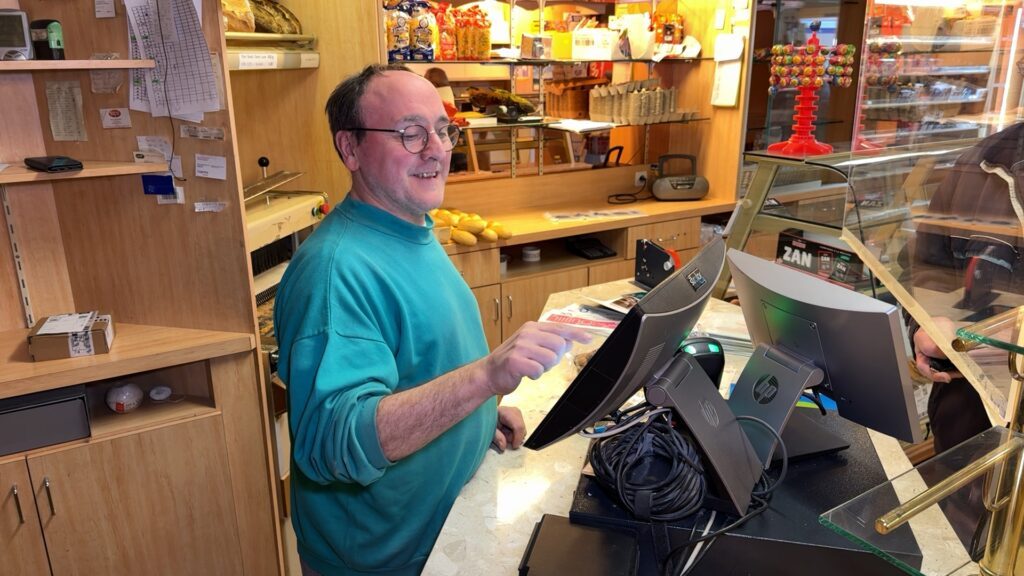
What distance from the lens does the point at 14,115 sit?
6.87 feet

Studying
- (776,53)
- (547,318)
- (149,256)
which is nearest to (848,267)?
(547,318)

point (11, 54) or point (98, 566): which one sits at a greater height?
point (11, 54)

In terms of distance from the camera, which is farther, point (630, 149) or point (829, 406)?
point (630, 149)

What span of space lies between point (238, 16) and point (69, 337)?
1.21 meters

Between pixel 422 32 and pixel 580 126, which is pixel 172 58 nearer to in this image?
pixel 422 32

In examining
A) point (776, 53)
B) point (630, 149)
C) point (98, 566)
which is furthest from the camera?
point (630, 149)

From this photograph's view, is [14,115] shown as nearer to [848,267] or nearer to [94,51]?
[94,51]

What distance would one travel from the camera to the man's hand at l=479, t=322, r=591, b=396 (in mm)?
1006

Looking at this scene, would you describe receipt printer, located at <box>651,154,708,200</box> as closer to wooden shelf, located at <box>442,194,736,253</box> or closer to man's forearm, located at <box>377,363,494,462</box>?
wooden shelf, located at <box>442,194,736,253</box>

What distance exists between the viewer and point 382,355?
127 cm

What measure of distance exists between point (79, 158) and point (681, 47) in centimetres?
328

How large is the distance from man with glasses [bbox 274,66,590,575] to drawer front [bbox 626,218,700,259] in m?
2.35

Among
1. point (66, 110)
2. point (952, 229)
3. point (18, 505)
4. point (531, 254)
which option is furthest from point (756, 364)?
point (531, 254)

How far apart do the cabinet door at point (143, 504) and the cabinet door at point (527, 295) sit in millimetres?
1718
